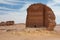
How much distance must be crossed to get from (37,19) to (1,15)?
2129 millimetres

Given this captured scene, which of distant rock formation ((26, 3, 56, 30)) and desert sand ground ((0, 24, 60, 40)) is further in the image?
distant rock formation ((26, 3, 56, 30))

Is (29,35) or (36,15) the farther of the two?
(36,15)

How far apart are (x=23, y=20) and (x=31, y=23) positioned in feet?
3.09

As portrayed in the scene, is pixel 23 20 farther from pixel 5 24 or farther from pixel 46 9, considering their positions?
pixel 46 9

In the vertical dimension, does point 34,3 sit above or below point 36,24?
above

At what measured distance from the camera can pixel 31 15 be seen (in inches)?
398

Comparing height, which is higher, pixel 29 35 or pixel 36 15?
pixel 36 15

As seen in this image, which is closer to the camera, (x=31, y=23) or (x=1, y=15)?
(x=31, y=23)

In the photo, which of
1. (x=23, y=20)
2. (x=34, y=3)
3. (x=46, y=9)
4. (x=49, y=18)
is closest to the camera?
(x=49, y=18)

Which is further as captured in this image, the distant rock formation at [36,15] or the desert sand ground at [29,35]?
the distant rock formation at [36,15]

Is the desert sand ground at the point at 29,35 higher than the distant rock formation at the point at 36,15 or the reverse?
the reverse

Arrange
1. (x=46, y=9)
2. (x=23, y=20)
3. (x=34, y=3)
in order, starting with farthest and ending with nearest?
(x=23, y=20) < (x=34, y=3) < (x=46, y=9)

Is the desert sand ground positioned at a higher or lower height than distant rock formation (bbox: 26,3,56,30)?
lower

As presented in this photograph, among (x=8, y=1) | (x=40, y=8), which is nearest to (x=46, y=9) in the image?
(x=40, y=8)
